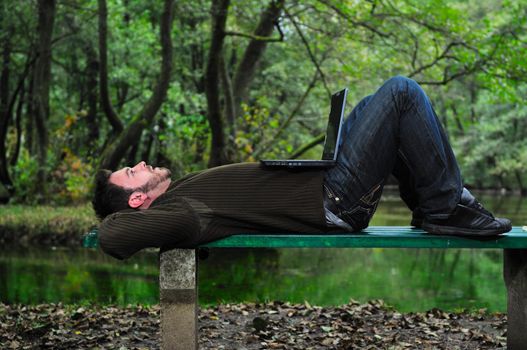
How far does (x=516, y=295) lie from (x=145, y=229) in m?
2.37

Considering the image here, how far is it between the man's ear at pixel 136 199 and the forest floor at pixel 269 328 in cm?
151

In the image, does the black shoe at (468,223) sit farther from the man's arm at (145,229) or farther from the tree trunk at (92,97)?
the tree trunk at (92,97)

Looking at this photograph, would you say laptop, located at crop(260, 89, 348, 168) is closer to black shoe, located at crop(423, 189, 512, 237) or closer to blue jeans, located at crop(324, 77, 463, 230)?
blue jeans, located at crop(324, 77, 463, 230)

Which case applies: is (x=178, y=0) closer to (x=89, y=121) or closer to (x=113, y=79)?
(x=113, y=79)

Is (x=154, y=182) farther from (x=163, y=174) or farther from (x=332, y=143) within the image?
(x=332, y=143)

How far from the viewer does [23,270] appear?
11609 mm

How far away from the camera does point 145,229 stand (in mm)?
3566

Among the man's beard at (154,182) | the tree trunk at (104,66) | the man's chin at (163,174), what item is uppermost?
the tree trunk at (104,66)

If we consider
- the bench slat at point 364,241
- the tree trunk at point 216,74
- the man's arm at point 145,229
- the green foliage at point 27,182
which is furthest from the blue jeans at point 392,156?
the green foliage at point 27,182

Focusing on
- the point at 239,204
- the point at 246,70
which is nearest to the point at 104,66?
the point at 246,70

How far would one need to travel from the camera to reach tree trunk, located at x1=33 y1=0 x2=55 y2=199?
55.2ft

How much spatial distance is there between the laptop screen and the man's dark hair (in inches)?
46.8

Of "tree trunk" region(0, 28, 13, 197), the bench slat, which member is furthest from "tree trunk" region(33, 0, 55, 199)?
the bench slat

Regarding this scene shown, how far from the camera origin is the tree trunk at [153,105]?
14.4m
